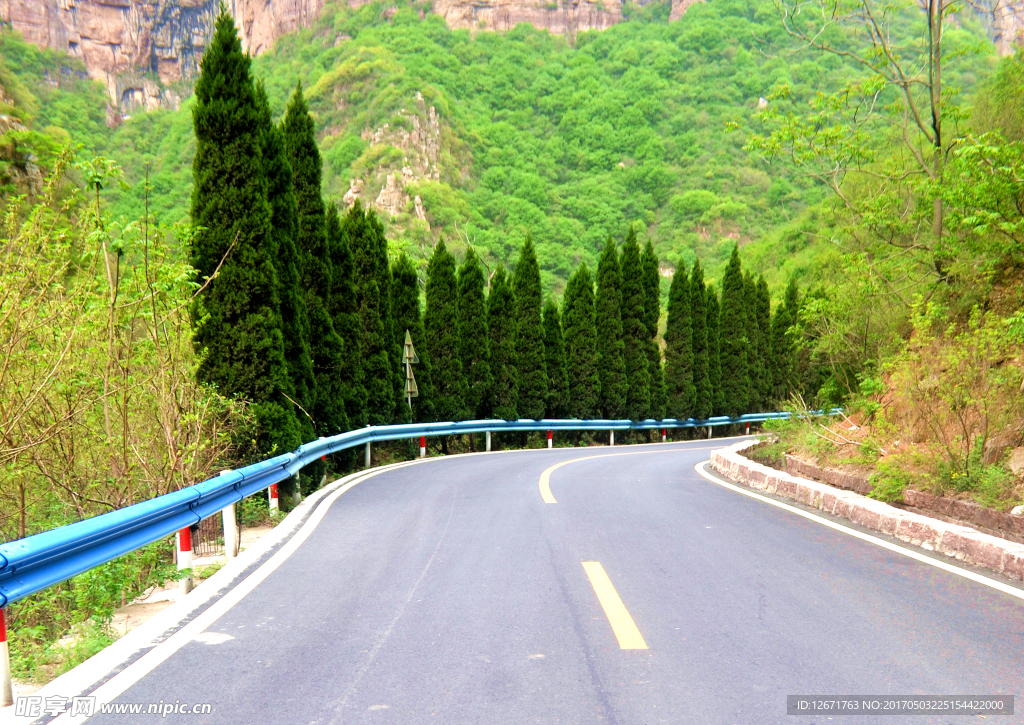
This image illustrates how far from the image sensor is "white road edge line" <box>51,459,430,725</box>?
12.4ft

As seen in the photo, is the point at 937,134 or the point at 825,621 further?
the point at 937,134

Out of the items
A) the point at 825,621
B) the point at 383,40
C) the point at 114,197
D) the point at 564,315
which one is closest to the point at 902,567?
the point at 825,621

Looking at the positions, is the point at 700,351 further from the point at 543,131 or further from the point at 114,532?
the point at 543,131

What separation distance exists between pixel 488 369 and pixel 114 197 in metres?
20.6

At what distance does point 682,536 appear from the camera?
316 inches

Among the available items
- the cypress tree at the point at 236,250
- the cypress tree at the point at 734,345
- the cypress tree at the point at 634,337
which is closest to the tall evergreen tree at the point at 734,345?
the cypress tree at the point at 734,345

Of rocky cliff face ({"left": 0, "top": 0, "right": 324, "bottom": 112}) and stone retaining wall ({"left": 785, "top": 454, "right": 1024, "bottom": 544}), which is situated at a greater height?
rocky cliff face ({"left": 0, "top": 0, "right": 324, "bottom": 112})

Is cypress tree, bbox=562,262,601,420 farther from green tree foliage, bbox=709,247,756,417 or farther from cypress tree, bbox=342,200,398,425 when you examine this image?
cypress tree, bbox=342,200,398,425

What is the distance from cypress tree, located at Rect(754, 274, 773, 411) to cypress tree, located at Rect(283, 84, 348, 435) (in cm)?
3433

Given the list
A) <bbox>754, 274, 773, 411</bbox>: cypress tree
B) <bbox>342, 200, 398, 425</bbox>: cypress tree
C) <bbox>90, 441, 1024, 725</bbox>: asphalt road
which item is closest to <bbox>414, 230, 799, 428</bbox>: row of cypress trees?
<bbox>754, 274, 773, 411</bbox>: cypress tree

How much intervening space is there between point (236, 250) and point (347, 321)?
6423 millimetres

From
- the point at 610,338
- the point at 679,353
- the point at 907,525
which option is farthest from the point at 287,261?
the point at 679,353

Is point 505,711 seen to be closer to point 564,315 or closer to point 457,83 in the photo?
point 564,315

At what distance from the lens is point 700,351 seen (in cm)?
3878
